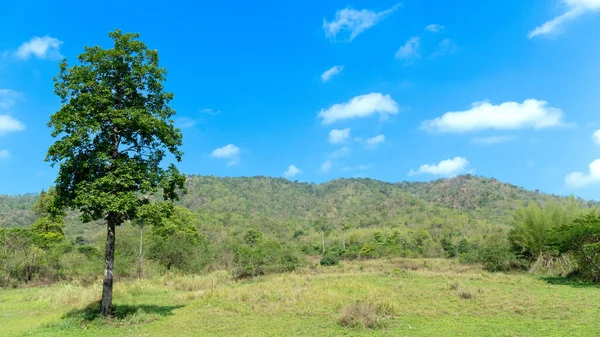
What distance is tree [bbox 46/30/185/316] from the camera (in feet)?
43.2

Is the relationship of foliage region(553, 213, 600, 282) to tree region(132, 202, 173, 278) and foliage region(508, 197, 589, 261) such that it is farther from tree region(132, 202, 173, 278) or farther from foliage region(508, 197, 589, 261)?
tree region(132, 202, 173, 278)

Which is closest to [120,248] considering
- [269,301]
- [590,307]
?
[269,301]

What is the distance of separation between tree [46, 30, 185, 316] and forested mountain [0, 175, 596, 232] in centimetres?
7809

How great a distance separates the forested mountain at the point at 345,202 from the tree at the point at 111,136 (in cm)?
7809

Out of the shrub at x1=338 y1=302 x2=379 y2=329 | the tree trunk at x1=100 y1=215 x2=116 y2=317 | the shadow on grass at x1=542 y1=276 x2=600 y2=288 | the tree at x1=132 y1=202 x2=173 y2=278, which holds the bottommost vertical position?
the shadow on grass at x1=542 y1=276 x2=600 y2=288

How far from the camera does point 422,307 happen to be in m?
15.1

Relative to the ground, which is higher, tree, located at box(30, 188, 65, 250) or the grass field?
tree, located at box(30, 188, 65, 250)

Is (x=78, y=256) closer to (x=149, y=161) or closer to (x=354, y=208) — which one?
(x=149, y=161)

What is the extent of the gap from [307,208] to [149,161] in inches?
5110

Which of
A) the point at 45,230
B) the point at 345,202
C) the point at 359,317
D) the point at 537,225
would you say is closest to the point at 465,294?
the point at 359,317

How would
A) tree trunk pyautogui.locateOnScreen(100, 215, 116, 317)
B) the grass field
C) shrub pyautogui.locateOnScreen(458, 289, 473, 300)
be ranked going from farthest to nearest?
shrub pyautogui.locateOnScreen(458, 289, 473, 300) → tree trunk pyautogui.locateOnScreen(100, 215, 116, 317) → the grass field

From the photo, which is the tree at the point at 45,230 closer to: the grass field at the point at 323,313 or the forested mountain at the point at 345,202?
the grass field at the point at 323,313

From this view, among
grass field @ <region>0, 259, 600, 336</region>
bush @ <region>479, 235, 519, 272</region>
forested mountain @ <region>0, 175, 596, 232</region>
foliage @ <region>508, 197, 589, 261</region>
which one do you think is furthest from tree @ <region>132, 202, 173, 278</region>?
forested mountain @ <region>0, 175, 596, 232</region>

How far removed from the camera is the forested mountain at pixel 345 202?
321 feet
